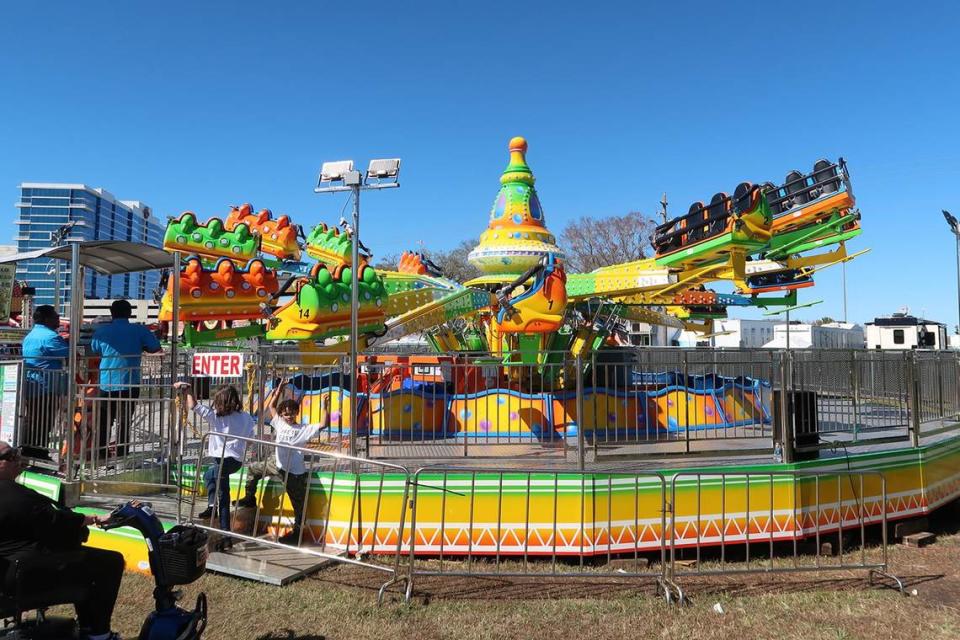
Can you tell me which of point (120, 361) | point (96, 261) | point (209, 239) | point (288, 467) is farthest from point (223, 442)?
point (209, 239)

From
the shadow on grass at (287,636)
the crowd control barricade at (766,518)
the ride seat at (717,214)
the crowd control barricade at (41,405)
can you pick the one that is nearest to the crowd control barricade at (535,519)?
the crowd control barricade at (766,518)

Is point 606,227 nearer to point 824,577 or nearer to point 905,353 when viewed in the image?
point 905,353

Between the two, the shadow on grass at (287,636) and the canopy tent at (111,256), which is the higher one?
the canopy tent at (111,256)

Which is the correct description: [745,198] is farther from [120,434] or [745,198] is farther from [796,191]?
[120,434]

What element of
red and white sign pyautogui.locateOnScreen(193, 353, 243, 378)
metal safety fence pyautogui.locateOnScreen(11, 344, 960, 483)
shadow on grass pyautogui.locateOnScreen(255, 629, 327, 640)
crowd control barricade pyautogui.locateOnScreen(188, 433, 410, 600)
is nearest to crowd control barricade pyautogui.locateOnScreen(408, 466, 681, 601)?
crowd control barricade pyautogui.locateOnScreen(188, 433, 410, 600)

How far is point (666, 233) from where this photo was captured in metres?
12.6

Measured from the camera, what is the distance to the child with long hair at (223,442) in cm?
620

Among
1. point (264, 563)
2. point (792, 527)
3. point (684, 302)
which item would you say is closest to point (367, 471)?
point (264, 563)

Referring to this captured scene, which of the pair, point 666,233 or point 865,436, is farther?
point 666,233

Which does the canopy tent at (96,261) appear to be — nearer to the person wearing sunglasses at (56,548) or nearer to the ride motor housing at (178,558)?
the person wearing sunglasses at (56,548)

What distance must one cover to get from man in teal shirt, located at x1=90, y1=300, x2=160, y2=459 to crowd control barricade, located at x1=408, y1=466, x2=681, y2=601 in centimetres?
345

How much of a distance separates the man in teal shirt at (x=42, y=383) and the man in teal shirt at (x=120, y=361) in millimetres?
436

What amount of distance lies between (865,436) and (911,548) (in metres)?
2.18

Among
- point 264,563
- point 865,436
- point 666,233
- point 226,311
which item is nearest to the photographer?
point 264,563
